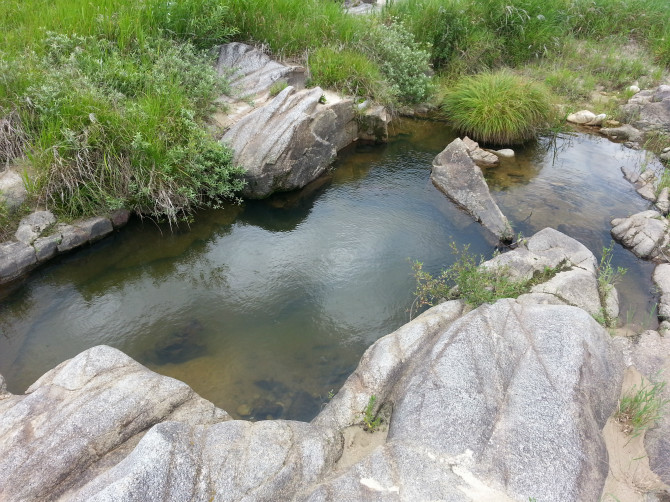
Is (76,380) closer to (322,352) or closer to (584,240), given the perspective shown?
(322,352)

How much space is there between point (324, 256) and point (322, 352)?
80.3 inches

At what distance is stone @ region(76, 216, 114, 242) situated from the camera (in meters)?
7.38

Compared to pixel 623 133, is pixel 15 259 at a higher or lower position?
higher

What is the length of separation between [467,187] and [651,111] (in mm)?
7323

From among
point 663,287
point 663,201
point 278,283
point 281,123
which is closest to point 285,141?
point 281,123

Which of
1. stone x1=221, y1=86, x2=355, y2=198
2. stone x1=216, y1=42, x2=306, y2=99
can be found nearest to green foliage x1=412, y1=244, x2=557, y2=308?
stone x1=221, y1=86, x2=355, y2=198

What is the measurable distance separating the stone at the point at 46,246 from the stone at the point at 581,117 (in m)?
12.8

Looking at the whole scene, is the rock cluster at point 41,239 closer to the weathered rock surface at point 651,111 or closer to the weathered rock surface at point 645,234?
the weathered rock surface at point 645,234

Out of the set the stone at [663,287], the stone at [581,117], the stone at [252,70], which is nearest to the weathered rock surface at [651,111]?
the stone at [581,117]

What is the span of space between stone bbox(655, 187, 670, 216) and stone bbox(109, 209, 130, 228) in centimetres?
1000

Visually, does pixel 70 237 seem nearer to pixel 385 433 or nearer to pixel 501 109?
pixel 385 433

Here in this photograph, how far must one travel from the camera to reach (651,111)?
12516 mm

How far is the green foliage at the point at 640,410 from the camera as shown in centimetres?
431

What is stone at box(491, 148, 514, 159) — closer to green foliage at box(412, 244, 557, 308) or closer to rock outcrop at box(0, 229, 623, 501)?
green foliage at box(412, 244, 557, 308)
